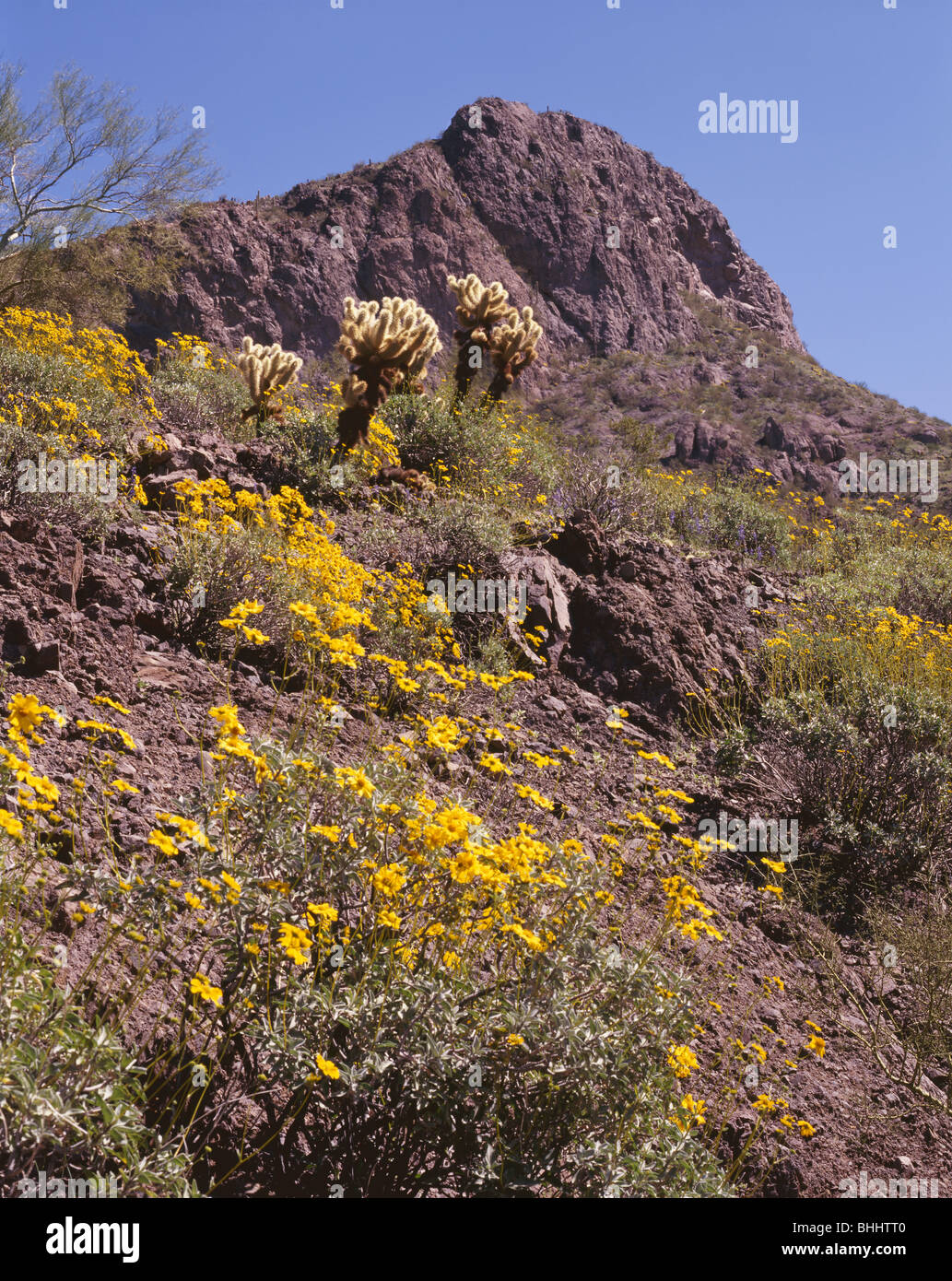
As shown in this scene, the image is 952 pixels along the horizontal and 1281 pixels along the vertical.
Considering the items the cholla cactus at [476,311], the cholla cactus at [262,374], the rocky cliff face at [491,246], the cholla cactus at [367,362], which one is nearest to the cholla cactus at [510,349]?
the cholla cactus at [476,311]

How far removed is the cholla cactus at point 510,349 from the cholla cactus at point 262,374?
257 centimetres

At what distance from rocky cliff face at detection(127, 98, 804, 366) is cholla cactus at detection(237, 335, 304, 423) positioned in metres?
19.0

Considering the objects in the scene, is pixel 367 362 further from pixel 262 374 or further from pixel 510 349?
pixel 510 349

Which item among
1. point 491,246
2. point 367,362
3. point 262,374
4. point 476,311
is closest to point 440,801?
point 367,362

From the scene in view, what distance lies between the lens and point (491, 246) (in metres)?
34.3

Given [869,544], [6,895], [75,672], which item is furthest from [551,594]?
[869,544]

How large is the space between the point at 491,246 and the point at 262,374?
30451 mm

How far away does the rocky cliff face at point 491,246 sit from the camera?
88.9 feet

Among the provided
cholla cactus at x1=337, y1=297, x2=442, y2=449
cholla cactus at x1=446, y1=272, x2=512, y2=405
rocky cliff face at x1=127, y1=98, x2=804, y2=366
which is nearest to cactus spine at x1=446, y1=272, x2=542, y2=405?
cholla cactus at x1=446, y1=272, x2=512, y2=405

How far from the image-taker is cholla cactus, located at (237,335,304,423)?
7.35m

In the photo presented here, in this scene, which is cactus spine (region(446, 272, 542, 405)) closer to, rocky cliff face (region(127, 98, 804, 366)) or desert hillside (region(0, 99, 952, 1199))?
desert hillside (region(0, 99, 952, 1199))

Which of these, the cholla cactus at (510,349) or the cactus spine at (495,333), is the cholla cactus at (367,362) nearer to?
the cactus spine at (495,333)
